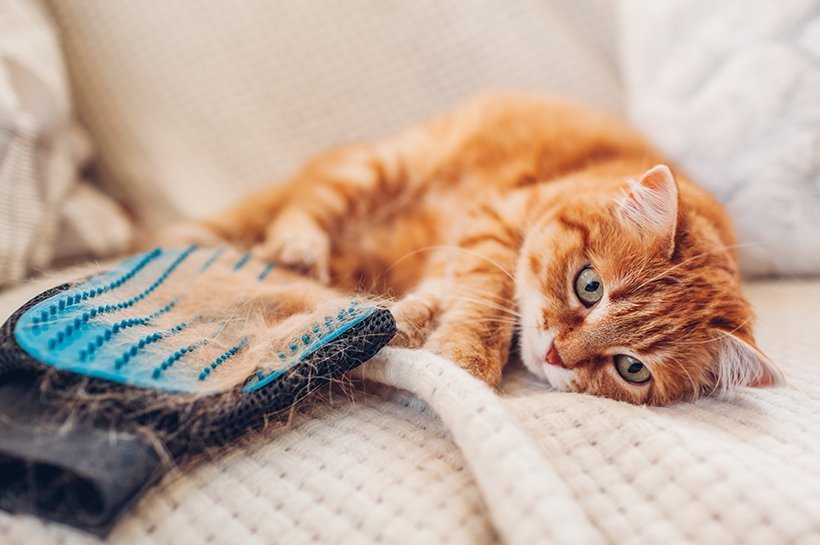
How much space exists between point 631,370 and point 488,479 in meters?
0.44

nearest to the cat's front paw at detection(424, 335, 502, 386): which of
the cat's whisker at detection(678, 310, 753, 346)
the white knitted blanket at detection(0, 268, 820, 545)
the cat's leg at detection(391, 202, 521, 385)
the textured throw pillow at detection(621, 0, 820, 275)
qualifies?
the cat's leg at detection(391, 202, 521, 385)

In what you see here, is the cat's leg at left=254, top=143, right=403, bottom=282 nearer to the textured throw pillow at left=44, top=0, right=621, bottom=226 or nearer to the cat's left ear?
the textured throw pillow at left=44, top=0, right=621, bottom=226

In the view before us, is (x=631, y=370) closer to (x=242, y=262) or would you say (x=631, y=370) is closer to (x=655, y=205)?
(x=655, y=205)

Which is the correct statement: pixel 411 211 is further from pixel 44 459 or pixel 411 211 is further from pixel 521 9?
pixel 44 459

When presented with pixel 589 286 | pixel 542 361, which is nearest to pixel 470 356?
pixel 542 361

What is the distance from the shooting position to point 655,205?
39.1 inches

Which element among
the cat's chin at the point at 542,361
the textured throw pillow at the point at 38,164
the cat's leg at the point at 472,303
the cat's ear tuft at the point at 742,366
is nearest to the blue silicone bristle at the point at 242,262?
the cat's leg at the point at 472,303

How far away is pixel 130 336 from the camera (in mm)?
766

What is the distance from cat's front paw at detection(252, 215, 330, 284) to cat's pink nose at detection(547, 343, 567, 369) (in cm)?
54

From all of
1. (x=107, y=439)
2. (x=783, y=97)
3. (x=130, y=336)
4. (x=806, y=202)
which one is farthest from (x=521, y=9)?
(x=107, y=439)

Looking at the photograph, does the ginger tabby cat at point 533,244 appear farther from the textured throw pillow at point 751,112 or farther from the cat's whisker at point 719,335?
the textured throw pillow at point 751,112

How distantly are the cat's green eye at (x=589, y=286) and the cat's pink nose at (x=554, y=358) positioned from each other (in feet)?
0.35

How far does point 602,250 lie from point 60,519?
88 centimetres

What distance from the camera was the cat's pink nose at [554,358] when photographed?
99cm
